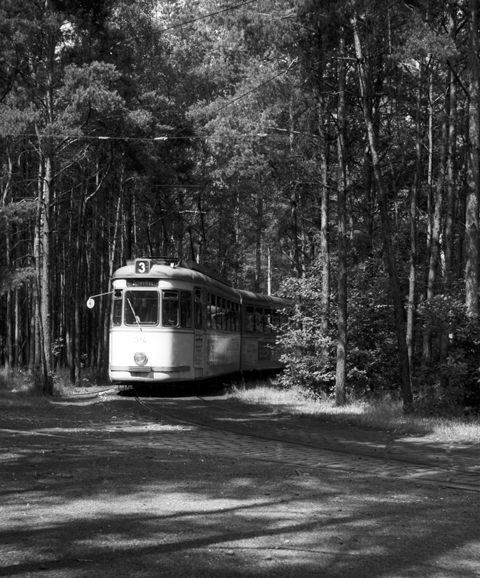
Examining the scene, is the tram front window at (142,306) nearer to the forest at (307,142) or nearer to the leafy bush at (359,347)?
the forest at (307,142)

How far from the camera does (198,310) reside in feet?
73.2

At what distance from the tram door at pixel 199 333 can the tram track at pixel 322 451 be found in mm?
4816

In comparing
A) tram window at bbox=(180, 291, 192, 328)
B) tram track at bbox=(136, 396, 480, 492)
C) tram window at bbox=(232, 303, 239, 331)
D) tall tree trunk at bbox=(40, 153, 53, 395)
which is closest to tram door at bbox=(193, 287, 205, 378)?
tram window at bbox=(180, 291, 192, 328)

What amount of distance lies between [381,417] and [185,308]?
7.43 metres

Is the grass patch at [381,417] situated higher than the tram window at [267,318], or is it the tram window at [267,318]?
Result: the tram window at [267,318]

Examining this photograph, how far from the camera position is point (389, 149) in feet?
87.9

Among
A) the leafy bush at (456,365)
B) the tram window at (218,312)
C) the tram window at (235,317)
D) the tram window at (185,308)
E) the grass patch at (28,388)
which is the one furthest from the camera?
the tram window at (235,317)

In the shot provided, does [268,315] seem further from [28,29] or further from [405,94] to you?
[28,29]

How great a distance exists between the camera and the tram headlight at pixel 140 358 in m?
21.2

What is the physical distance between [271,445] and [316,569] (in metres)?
6.86

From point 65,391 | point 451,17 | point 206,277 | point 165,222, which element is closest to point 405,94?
point 451,17

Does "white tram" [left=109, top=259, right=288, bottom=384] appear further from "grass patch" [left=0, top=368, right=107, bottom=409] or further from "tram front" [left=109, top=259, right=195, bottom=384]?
"grass patch" [left=0, top=368, right=107, bottom=409]

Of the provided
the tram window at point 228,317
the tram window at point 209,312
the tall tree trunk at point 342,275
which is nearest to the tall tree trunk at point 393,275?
the tall tree trunk at point 342,275

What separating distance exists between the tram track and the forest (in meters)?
3.10
